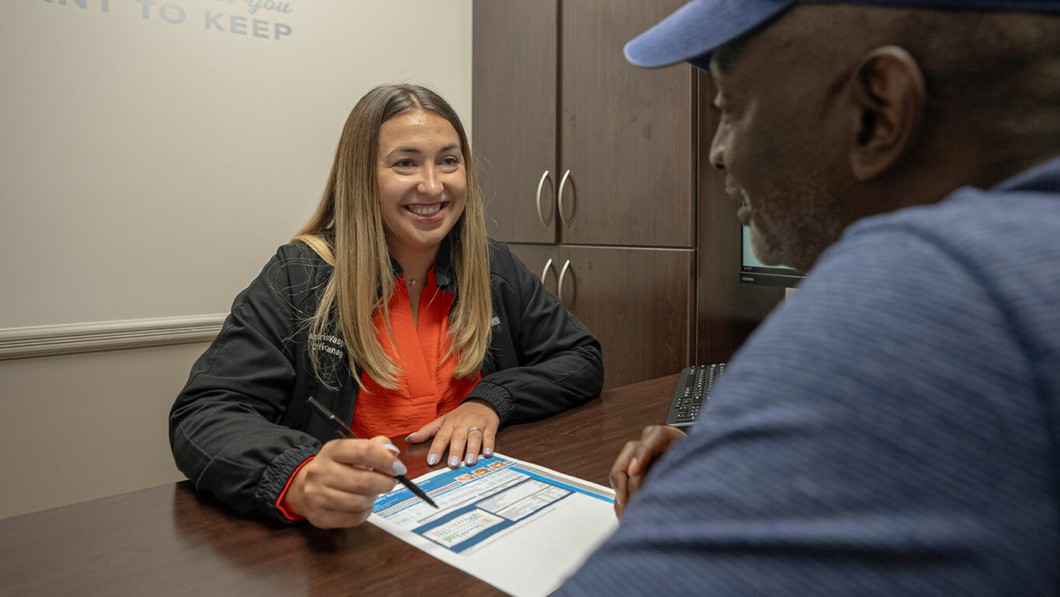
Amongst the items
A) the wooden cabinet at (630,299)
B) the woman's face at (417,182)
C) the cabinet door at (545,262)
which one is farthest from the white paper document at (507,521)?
the cabinet door at (545,262)

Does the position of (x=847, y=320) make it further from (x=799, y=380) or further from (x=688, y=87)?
(x=688, y=87)

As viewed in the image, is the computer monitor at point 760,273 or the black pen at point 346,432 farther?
the computer monitor at point 760,273

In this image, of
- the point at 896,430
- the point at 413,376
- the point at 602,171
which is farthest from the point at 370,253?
the point at 896,430

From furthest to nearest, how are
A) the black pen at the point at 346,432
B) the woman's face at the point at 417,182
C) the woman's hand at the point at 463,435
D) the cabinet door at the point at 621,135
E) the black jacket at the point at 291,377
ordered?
the cabinet door at the point at 621,135, the woman's face at the point at 417,182, the woman's hand at the point at 463,435, the black jacket at the point at 291,377, the black pen at the point at 346,432

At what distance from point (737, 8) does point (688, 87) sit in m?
1.81

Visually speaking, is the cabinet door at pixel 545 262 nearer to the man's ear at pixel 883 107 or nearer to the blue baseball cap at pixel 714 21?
the blue baseball cap at pixel 714 21

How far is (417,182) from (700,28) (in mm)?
1148

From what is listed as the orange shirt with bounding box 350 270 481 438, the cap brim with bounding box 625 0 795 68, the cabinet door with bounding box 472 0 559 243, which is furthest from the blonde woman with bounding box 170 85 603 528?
the cabinet door with bounding box 472 0 559 243

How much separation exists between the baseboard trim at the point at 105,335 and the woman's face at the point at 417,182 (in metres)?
1.03

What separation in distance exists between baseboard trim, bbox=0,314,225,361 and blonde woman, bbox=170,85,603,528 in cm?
92

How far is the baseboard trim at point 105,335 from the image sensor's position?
198 centimetres

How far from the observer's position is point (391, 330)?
1524 mm

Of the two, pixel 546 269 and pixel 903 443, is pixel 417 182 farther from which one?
pixel 903 443

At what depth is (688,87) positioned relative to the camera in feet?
7.18
